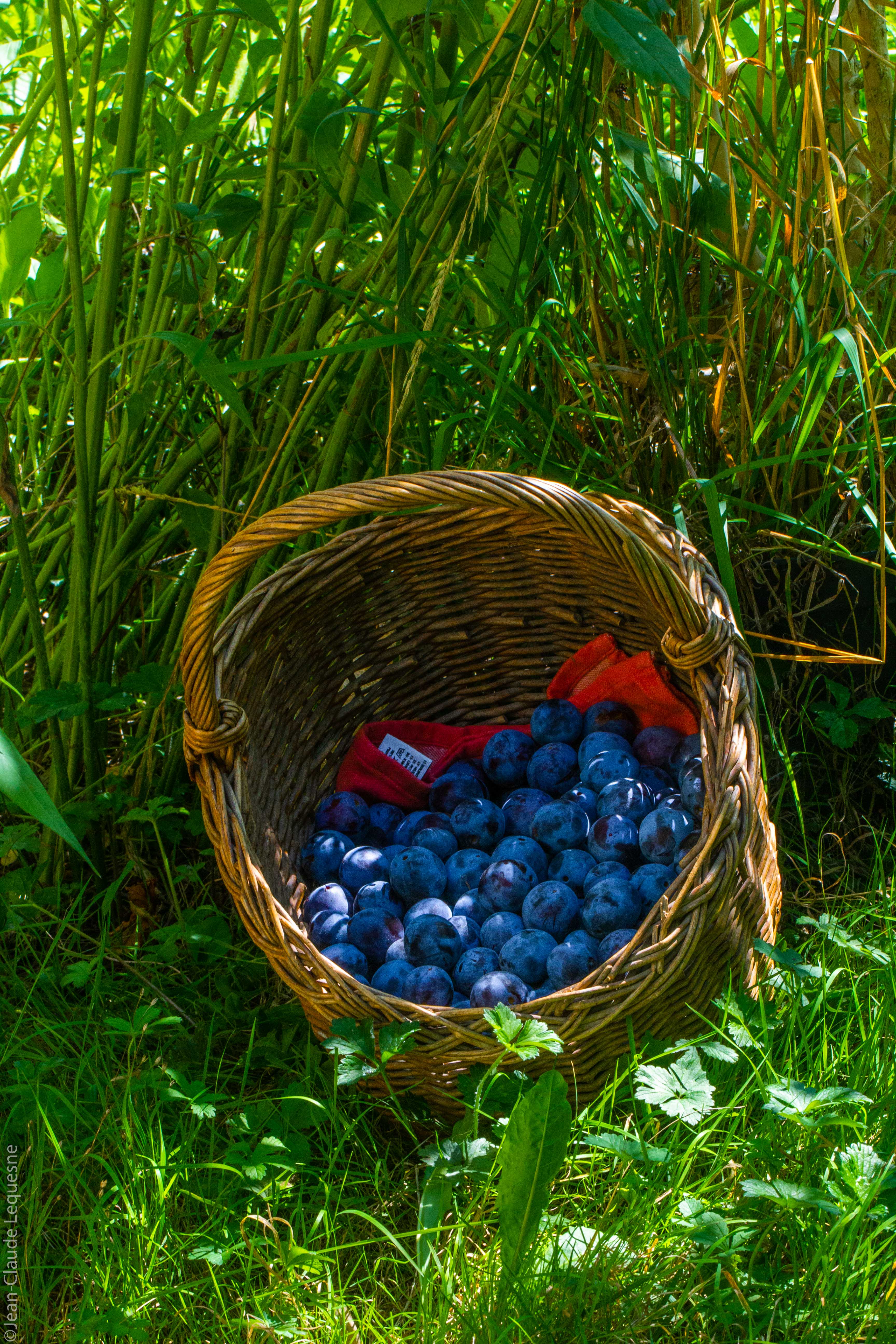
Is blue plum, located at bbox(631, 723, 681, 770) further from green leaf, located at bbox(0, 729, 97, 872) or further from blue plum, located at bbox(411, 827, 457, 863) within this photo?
green leaf, located at bbox(0, 729, 97, 872)

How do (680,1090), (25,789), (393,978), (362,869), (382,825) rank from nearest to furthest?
(25,789) < (680,1090) < (393,978) < (362,869) < (382,825)

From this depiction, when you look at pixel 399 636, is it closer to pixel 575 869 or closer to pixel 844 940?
pixel 575 869

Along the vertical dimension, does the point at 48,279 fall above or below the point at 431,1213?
above

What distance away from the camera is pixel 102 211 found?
180 centimetres

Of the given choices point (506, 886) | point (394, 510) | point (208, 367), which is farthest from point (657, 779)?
point (208, 367)

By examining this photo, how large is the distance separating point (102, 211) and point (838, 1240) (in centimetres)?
176

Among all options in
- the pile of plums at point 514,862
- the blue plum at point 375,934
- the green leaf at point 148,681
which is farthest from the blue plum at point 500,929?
the green leaf at point 148,681

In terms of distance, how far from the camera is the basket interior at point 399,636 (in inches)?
55.2

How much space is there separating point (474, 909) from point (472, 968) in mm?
129

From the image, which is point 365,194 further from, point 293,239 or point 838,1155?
point 838,1155

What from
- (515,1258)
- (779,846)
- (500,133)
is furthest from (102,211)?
(515,1258)

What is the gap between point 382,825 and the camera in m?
1.55

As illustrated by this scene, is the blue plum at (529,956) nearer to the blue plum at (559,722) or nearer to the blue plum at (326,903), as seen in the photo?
the blue plum at (326,903)

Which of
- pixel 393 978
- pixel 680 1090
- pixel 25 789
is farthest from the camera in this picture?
pixel 393 978
